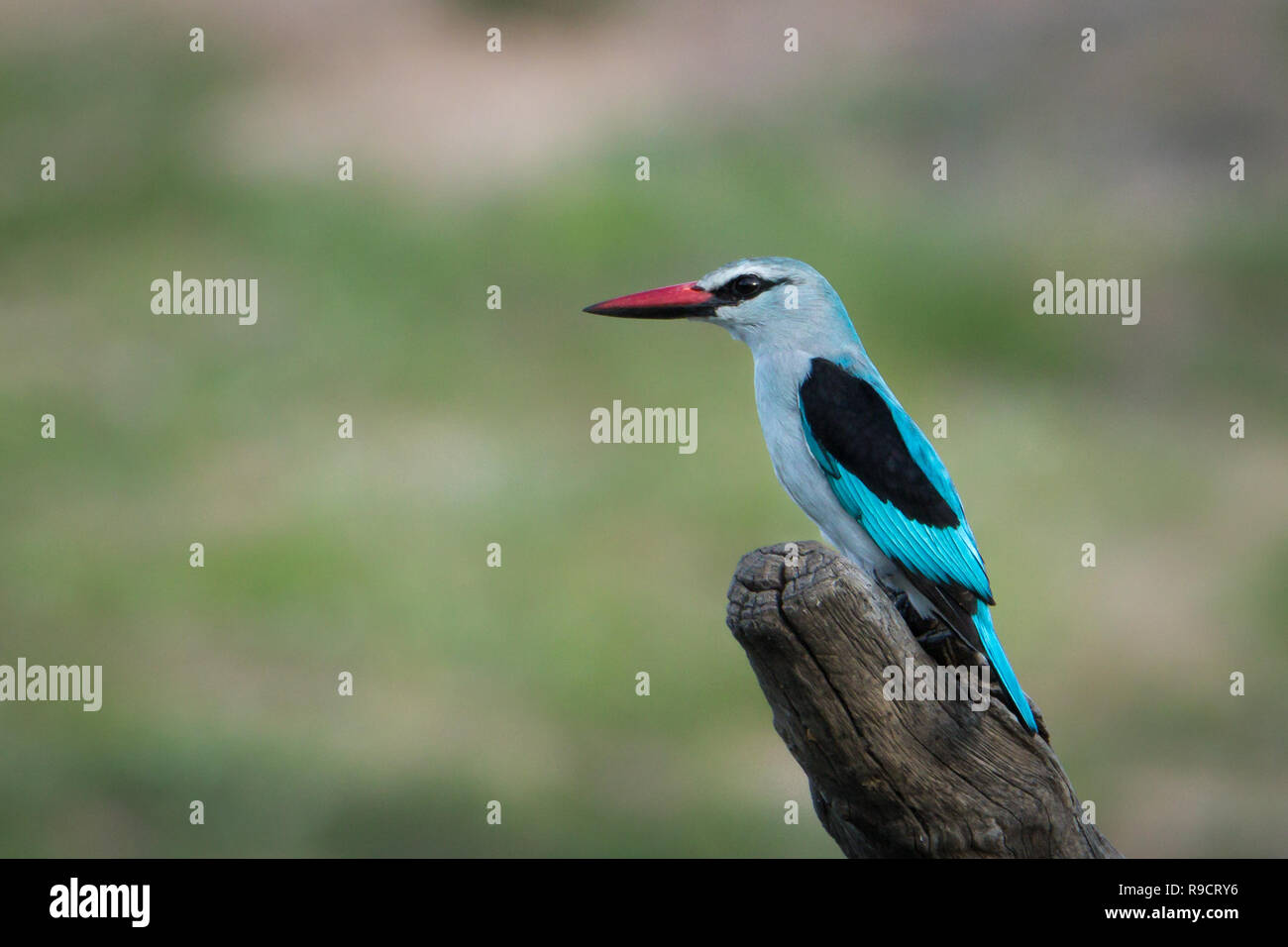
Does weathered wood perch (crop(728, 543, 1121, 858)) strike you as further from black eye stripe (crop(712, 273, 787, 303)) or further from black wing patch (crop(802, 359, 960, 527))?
black eye stripe (crop(712, 273, 787, 303))

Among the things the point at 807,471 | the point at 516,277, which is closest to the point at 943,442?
the point at 516,277

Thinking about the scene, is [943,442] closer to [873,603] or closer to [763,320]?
[763,320]

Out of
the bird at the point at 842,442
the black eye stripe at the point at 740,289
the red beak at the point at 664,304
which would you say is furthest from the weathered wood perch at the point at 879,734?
the black eye stripe at the point at 740,289

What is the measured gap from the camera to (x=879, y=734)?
3432mm

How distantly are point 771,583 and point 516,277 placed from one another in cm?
914

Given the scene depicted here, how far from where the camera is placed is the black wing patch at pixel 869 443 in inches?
170

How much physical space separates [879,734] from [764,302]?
5.77 feet

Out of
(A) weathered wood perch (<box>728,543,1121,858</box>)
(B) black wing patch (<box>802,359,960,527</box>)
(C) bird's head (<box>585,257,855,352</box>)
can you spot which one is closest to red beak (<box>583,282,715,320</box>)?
(C) bird's head (<box>585,257,855,352</box>)

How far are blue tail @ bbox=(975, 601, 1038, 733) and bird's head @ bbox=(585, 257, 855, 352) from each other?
1.13 metres

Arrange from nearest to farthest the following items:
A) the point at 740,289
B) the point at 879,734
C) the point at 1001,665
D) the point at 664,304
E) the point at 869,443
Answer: the point at 879,734, the point at 1001,665, the point at 869,443, the point at 664,304, the point at 740,289

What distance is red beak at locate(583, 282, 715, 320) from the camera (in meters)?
4.55

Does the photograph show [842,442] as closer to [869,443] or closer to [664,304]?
[869,443]

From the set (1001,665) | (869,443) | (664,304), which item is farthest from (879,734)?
(664,304)

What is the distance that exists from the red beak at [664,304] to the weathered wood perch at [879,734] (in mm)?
1274
